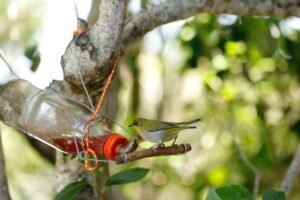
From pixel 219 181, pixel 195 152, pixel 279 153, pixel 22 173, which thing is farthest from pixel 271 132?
pixel 22 173

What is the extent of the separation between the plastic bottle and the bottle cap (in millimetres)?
17

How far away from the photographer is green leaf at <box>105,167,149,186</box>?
4.00ft

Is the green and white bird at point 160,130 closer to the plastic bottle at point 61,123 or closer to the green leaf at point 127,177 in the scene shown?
the plastic bottle at point 61,123

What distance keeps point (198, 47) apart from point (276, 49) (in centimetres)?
28

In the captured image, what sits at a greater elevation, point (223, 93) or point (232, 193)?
point (232, 193)

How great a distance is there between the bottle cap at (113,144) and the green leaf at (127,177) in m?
0.29

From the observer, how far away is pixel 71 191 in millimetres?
1154

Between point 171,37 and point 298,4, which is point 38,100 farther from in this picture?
point 171,37

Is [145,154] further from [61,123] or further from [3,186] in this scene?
[3,186]

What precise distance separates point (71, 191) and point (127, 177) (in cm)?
13

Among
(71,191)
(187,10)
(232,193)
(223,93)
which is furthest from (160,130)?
(223,93)

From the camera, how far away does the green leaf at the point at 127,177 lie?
122 centimetres

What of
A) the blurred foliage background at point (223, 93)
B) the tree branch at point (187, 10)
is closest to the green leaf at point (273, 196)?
the tree branch at point (187, 10)

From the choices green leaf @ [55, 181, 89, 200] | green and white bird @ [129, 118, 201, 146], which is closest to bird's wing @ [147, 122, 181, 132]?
green and white bird @ [129, 118, 201, 146]
